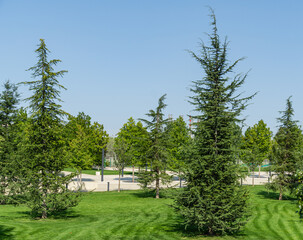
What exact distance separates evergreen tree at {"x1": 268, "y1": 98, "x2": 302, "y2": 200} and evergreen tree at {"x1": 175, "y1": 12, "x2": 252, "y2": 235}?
15.6 metres

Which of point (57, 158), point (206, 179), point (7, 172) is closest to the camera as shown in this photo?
point (206, 179)

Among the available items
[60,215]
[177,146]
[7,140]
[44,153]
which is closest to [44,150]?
[44,153]

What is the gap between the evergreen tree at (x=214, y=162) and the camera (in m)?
12.6

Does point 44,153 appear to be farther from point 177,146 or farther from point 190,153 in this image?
point 177,146

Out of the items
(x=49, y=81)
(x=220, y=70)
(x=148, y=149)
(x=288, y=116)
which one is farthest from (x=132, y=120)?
(x=220, y=70)

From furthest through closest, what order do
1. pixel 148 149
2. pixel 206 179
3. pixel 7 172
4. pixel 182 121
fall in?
pixel 182 121 → pixel 148 149 → pixel 7 172 → pixel 206 179

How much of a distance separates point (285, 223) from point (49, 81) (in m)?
15.9

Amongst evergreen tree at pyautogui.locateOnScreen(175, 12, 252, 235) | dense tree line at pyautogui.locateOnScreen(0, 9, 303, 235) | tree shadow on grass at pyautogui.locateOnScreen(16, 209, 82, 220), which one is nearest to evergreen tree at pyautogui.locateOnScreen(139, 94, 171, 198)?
dense tree line at pyautogui.locateOnScreen(0, 9, 303, 235)

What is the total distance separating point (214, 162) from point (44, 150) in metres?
9.69

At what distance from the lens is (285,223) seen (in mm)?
17219

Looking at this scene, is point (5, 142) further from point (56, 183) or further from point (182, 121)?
point (182, 121)

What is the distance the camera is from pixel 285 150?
27.0 metres

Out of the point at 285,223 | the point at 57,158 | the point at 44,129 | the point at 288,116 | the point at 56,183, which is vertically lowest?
the point at 285,223

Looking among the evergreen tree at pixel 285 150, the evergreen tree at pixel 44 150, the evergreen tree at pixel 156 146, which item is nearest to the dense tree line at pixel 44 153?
the evergreen tree at pixel 44 150
